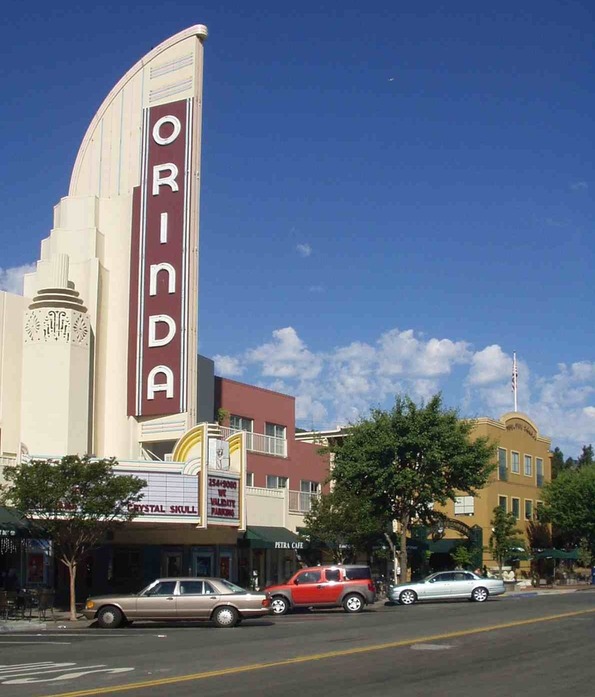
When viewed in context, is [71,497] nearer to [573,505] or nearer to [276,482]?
[276,482]

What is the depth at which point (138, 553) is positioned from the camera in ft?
139

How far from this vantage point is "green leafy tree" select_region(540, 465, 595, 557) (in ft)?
228

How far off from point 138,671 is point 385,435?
3196 cm

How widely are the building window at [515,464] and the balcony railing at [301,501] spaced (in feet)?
83.0

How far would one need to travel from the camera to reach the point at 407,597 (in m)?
40.4

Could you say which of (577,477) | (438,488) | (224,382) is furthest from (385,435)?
(577,477)

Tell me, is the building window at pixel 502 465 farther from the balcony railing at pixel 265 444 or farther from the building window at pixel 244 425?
the building window at pixel 244 425

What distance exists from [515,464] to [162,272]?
3856 centimetres

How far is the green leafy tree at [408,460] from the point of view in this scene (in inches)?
1884

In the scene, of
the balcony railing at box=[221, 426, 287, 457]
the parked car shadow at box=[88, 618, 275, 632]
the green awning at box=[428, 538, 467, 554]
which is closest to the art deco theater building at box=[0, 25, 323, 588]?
the balcony railing at box=[221, 426, 287, 457]

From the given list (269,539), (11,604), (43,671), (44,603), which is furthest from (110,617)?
(269,539)

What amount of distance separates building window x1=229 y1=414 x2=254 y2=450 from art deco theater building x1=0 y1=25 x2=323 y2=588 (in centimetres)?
299

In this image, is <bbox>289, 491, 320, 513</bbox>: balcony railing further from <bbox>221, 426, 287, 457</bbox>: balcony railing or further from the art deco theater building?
the art deco theater building

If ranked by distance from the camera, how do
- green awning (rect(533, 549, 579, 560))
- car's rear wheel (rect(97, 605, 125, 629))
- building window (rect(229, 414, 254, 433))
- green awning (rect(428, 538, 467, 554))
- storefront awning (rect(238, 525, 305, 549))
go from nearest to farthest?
1. car's rear wheel (rect(97, 605, 125, 629))
2. storefront awning (rect(238, 525, 305, 549))
3. building window (rect(229, 414, 254, 433))
4. green awning (rect(428, 538, 467, 554))
5. green awning (rect(533, 549, 579, 560))
